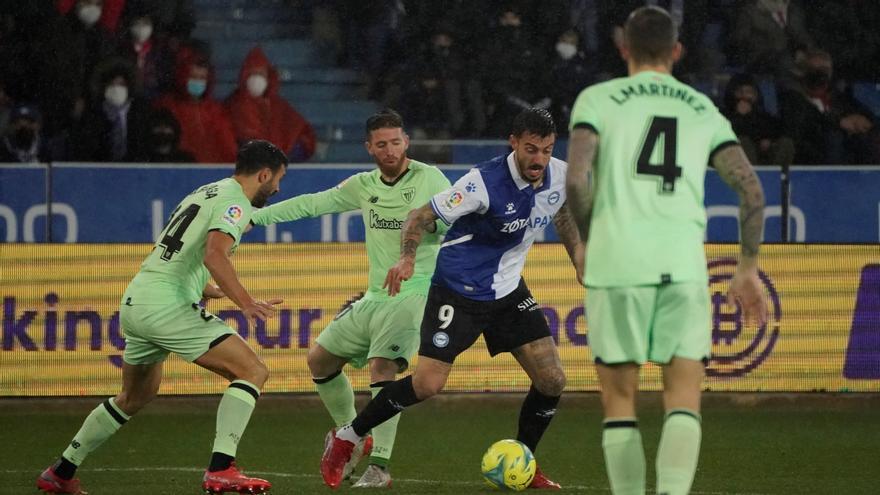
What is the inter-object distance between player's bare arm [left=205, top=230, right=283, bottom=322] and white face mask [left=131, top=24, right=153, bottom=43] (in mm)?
8713

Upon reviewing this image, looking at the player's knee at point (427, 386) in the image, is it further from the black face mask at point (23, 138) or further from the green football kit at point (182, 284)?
the black face mask at point (23, 138)

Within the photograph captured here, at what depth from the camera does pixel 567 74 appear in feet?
53.6

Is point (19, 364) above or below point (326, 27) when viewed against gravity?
below

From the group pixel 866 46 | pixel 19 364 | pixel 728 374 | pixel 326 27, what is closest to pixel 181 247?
pixel 19 364

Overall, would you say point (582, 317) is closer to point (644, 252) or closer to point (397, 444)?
point (397, 444)

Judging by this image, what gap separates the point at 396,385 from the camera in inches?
324

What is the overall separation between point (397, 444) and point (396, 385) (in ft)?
8.06

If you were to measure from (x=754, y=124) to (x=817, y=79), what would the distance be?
4.04ft

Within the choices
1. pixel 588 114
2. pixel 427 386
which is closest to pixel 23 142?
pixel 427 386

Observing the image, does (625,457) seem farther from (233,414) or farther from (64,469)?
(64,469)

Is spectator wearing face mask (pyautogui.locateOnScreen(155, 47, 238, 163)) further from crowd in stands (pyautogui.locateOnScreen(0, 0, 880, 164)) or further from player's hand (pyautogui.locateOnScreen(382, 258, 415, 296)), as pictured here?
player's hand (pyautogui.locateOnScreen(382, 258, 415, 296))

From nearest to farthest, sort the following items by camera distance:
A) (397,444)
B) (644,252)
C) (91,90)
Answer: (644,252) < (397,444) < (91,90)

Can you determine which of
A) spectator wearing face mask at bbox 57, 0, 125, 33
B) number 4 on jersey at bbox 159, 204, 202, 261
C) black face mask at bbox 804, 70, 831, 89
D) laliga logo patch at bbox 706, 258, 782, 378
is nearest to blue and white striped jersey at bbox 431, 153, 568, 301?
number 4 on jersey at bbox 159, 204, 202, 261

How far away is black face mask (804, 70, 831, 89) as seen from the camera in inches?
653
